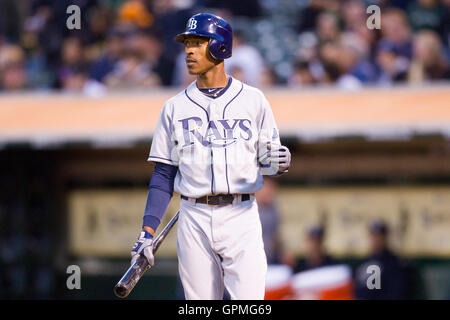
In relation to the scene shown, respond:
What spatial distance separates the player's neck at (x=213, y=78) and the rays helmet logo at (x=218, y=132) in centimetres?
18

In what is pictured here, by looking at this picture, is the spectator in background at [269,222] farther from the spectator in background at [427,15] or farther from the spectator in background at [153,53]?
the spectator in background at [427,15]

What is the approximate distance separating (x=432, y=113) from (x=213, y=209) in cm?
350

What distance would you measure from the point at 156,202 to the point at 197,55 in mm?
662

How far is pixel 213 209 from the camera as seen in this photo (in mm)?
3459

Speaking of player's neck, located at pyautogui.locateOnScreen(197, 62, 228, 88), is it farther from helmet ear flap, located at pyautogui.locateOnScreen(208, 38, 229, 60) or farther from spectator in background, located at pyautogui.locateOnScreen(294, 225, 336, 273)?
spectator in background, located at pyautogui.locateOnScreen(294, 225, 336, 273)

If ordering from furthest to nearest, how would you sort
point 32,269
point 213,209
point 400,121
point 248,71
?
point 32,269
point 248,71
point 400,121
point 213,209

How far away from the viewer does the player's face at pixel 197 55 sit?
11.3ft

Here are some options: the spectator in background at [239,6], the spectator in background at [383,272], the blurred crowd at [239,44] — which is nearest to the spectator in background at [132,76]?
A: the blurred crowd at [239,44]

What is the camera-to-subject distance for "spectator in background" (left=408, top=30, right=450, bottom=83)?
7.15m

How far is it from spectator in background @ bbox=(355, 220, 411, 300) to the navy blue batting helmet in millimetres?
3639

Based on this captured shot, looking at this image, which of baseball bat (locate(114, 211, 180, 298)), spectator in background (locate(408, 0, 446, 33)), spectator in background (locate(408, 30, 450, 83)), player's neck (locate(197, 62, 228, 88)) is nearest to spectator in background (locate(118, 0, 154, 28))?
spectator in background (locate(408, 0, 446, 33))

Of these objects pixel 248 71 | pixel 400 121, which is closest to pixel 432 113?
pixel 400 121

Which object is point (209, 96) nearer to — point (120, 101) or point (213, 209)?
point (213, 209)

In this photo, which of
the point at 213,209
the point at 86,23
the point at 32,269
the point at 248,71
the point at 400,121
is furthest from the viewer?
the point at 86,23
